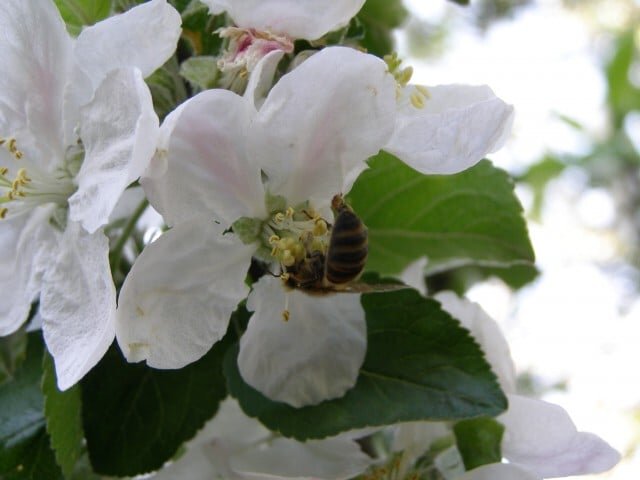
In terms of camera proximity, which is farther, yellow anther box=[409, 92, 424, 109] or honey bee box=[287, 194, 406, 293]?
yellow anther box=[409, 92, 424, 109]

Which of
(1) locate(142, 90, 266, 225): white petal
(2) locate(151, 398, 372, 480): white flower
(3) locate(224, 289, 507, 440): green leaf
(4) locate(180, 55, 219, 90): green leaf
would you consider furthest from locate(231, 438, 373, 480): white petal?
(4) locate(180, 55, 219, 90): green leaf

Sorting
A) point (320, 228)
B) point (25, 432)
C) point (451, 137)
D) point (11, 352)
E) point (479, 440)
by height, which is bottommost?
point (11, 352)

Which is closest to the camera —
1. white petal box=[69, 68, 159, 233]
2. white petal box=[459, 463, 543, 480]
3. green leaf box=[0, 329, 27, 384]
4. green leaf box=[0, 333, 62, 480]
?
white petal box=[69, 68, 159, 233]

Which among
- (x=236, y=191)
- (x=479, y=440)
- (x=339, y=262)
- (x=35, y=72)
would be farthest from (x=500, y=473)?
(x=35, y=72)

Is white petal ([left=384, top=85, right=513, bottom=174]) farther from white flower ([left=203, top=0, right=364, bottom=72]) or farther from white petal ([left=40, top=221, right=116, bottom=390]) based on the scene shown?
white petal ([left=40, top=221, right=116, bottom=390])

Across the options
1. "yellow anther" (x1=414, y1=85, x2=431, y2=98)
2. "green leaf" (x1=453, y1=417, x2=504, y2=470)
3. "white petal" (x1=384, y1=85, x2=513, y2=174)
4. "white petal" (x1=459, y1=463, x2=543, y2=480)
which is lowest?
"green leaf" (x1=453, y1=417, x2=504, y2=470)

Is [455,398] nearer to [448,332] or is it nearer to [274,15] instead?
[448,332]

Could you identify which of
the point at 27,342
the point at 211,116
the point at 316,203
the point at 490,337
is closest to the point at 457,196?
the point at 490,337

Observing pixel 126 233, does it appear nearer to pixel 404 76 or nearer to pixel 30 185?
pixel 30 185

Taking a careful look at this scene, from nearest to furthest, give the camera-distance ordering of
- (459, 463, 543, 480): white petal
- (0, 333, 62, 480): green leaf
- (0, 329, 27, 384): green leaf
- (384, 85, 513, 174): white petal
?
(384, 85, 513, 174): white petal → (459, 463, 543, 480): white petal → (0, 333, 62, 480): green leaf → (0, 329, 27, 384): green leaf
